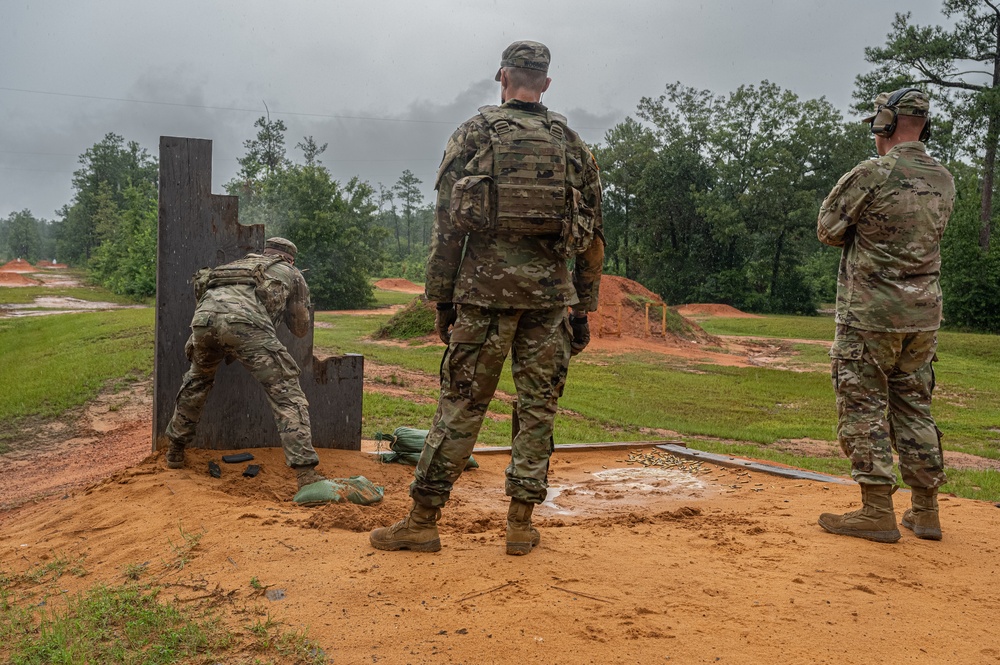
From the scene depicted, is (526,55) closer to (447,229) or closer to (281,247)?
(447,229)

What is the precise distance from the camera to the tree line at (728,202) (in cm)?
2766

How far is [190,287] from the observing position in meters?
5.60

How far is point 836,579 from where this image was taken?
3260mm

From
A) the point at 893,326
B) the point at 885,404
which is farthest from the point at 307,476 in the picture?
the point at 893,326

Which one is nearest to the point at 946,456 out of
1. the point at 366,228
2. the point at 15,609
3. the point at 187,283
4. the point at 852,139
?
the point at 187,283

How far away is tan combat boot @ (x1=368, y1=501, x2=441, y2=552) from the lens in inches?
135

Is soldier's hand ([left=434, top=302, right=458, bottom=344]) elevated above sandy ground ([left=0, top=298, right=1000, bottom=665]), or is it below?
above

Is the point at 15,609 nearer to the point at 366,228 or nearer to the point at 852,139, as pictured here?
the point at 366,228

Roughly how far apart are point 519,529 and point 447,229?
1.42 metres

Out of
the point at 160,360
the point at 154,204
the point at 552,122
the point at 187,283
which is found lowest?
the point at 160,360

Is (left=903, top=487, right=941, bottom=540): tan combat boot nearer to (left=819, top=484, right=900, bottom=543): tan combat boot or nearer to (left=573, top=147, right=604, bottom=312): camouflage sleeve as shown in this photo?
(left=819, top=484, right=900, bottom=543): tan combat boot

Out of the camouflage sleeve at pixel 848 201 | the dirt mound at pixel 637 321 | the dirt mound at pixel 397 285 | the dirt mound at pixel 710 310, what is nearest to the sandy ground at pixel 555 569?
the camouflage sleeve at pixel 848 201

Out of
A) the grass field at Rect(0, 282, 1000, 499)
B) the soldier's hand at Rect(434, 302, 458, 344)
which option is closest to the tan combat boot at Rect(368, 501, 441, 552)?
the soldier's hand at Rect(434, 302, 458, 344)

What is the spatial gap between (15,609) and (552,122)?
10.1 feet
